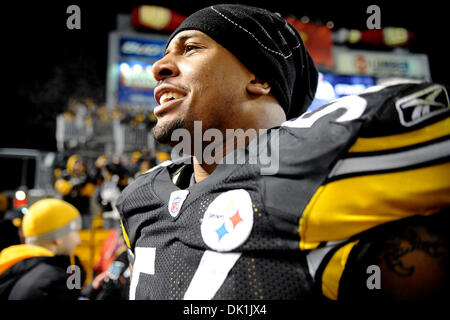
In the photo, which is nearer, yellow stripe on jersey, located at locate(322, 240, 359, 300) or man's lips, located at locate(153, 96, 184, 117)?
yellow stripe on jersey, located at locate(322, 240, 359, 300)

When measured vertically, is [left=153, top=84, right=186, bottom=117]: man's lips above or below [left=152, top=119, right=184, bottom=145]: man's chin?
above

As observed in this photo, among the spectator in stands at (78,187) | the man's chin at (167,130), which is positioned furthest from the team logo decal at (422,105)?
the spectator in stands at (78,187)

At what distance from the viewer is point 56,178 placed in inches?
291

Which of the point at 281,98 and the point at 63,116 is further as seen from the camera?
the point at 63,116

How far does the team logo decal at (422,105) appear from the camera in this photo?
2.63 ft

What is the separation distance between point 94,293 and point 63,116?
739 cm

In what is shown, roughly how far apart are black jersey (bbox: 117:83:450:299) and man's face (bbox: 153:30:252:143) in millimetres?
310

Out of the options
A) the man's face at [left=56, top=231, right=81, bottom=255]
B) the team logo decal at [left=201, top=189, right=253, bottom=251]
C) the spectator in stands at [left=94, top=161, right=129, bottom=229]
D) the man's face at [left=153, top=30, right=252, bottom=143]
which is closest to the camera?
the team logo decal at [left=201, top=189, right=253, bottom=251]

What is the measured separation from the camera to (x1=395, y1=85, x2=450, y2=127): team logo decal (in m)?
0.80

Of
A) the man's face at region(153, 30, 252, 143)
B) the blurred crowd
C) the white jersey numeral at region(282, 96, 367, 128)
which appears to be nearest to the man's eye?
the man's face at region(153, 30, 252, 143)

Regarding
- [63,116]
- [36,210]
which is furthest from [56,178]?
[36,210]

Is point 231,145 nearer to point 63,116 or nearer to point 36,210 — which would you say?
point 36,210

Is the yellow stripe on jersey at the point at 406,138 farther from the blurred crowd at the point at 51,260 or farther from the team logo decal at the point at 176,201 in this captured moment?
the blurred crowd at the point at 51,260

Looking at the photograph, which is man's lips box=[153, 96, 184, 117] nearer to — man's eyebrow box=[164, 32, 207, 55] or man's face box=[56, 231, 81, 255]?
man's eyebrow box=[164, 32, 207, 55]
